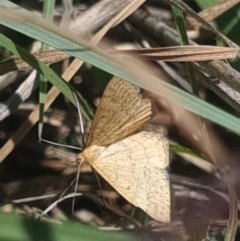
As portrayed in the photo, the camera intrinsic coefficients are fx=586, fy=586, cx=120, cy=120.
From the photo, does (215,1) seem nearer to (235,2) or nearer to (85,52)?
(235,2)

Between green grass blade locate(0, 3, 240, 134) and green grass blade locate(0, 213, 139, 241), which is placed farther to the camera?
green grass blade locate(0, 213, 139, 241)

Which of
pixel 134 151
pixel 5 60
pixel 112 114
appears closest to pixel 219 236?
pixel 134 151

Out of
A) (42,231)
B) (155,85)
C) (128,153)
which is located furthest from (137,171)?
(155,85)

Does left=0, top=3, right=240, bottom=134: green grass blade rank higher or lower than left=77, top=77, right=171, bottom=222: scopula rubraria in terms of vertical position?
higher

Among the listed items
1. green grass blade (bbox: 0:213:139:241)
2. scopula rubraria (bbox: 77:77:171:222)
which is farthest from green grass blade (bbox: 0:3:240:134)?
green grass blade (bbox: 0:213:139:241)

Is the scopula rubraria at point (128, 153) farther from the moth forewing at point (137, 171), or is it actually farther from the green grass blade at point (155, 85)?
the green grass blade at point (155, 85)

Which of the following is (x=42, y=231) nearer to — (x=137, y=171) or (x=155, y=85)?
(x=137, y=171)

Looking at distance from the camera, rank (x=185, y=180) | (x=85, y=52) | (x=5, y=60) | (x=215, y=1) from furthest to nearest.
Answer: (x=185, y=180)
(x=215, y=1)
(x=5, y=60)
(x=85, y=52)

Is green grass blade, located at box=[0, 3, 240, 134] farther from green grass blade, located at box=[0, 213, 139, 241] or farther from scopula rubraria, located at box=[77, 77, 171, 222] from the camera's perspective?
green grass blade, located at box=[0, 213, 139, 241]

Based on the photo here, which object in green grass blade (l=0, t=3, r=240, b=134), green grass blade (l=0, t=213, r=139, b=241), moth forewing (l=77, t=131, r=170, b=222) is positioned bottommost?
green grass blade (l=0, t=213, r=139, b=241)
